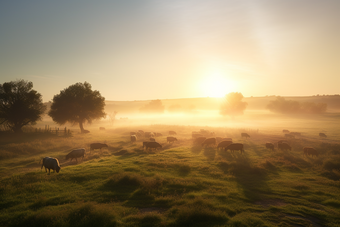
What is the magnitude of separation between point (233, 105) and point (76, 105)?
265 feet

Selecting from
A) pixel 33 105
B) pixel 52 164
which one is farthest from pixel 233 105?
pixel 52 164

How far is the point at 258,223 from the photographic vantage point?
793 cm

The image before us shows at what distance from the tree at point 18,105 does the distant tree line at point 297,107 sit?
120084mm

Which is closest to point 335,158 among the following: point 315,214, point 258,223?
point 315,214

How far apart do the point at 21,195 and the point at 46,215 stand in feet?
13.7

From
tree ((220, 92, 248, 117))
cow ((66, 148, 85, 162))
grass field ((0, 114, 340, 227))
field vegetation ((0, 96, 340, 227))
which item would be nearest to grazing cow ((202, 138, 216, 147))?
field vegetation ((0, 96, 340, 227))

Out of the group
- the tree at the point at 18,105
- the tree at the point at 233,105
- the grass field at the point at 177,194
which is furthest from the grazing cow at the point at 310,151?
the tree at the point at 233,105

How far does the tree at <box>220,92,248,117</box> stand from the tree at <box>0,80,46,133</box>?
3381 inches

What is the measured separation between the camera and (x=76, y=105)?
137 ft

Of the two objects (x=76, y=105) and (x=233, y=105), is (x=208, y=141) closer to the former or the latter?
(x=76, y=105)

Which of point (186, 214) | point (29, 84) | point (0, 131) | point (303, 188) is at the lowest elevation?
point (303, 188)

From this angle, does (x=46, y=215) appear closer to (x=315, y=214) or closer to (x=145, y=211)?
(x=145, y=211)

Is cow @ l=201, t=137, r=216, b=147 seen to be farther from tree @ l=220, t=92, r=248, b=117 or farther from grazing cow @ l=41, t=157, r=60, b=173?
tree @ l=220, t=92, r=248, b=117

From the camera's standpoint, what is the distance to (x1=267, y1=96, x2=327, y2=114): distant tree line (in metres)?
89.8
